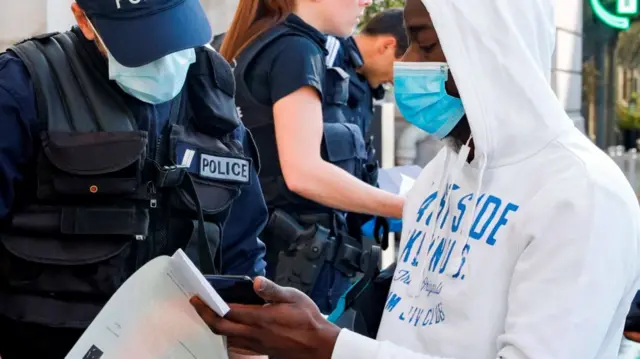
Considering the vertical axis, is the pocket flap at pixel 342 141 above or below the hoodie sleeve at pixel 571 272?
below

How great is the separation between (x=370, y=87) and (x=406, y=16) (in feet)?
6.88

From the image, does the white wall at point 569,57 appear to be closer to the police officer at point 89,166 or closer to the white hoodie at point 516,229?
the police officer at point 89,166

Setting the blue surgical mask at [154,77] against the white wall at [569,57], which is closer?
the blue surgical mask at [154,77]

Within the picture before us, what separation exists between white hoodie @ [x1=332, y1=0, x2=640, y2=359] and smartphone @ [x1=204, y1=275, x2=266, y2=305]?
18 cm

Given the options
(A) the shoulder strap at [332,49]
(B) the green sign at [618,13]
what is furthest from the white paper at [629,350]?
(B) the green sign at [618,13]

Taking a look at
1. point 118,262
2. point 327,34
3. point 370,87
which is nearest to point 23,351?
point 118,262

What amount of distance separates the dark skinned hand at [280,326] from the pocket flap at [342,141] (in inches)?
66.6

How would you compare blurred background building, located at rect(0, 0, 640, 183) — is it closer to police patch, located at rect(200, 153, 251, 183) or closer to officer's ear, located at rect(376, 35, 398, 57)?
officer's ear, located at rect(376, 35, 398, 57)

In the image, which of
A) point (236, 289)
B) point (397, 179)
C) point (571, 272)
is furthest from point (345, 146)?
point (571, 272)

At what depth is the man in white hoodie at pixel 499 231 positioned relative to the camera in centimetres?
145

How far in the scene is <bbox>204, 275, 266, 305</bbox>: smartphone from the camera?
1657 mm

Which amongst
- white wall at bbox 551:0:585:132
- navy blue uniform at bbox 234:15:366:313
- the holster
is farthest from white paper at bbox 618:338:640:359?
white wall at bbox 551:0:585:132

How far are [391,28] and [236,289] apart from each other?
7.96 feet

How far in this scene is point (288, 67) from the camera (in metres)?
3.06
